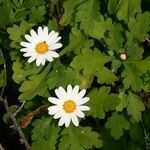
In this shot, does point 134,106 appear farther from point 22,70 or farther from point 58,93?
point 22,70

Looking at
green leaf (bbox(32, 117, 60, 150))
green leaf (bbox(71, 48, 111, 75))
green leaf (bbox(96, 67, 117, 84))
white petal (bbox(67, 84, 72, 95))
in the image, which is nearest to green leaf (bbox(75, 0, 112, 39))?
green leaf (bbox(71, 48, 111, 75))

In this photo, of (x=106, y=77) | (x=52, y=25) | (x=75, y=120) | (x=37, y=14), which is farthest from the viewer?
(x=37, y=14)

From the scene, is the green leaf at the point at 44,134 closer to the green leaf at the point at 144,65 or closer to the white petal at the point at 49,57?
the white petal at the point at 49,57

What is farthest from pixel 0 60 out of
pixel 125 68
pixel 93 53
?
pixel 125 68

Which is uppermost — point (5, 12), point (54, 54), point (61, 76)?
point (5, 12)

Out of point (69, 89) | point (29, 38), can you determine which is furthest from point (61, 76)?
point (29, 38)

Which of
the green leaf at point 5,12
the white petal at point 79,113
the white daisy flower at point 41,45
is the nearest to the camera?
the white petal at point 79,113

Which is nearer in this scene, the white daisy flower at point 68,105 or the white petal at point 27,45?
the white daisy flower at point 68,105


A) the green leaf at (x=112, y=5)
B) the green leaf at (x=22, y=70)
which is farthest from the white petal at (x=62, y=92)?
the green leaf at (x=112, y=5)
